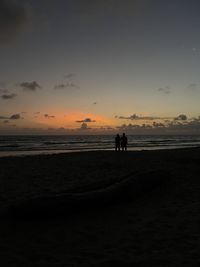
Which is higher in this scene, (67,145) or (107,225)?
(67,145)

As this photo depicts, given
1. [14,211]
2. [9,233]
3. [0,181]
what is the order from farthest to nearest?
[0,181], [14,211], [9,233]

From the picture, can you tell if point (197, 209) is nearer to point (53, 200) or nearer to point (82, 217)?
point (82, 217)

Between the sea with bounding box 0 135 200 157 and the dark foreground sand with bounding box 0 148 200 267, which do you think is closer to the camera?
the dark foreground sand with bounding box 0 148 200 267

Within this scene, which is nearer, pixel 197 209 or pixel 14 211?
pixel 14 211

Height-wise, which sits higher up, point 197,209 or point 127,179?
point 127,179

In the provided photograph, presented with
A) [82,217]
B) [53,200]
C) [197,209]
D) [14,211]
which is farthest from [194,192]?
[14,211]

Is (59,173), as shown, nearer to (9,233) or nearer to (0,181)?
(0,181)

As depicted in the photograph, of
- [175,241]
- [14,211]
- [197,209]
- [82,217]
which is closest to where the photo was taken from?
[175,241]

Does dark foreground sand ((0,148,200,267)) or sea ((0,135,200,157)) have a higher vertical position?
sea ((0,135,200,157))

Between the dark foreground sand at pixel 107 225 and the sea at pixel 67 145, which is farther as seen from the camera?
the sea at pixel 67 145

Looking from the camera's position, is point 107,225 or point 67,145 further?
point 67,145

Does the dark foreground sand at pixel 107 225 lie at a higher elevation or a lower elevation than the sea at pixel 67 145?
lower

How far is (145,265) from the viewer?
15.2 feet

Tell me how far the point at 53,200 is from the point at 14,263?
2.02 meters
